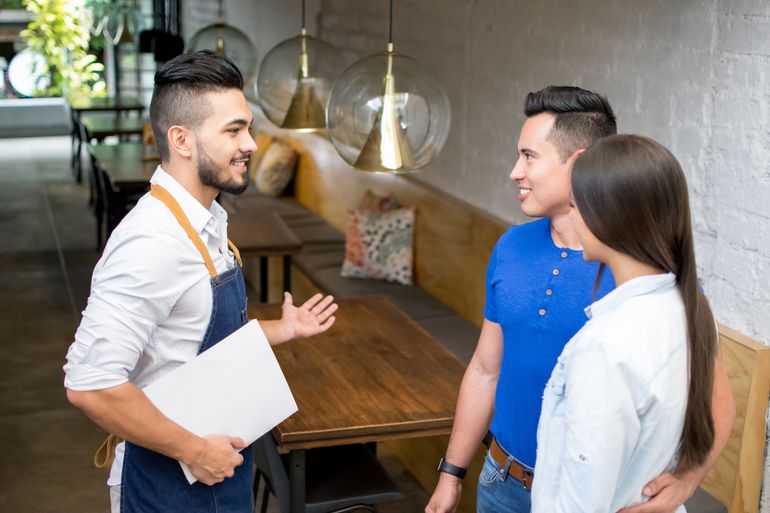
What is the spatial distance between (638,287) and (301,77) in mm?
2384

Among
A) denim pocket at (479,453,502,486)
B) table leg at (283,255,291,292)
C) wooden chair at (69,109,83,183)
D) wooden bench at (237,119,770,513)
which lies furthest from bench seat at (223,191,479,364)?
wooden chair at (69,109,83,183)

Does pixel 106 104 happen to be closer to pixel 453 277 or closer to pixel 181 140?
pixel 453 277

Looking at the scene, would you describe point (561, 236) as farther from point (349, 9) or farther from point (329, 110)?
point (349, 9)

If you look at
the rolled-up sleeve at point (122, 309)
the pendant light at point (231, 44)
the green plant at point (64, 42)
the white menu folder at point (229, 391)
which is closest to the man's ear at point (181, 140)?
the rolled-up sleeve at point (122, 309)

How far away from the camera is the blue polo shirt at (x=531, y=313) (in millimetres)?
1962

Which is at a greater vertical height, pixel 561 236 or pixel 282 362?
pixel 561 236

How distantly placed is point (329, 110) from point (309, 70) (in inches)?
29.9

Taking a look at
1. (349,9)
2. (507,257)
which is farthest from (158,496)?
(349,9)

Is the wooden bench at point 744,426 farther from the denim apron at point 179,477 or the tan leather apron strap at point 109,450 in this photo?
the tan leather apron strap at point 109,450

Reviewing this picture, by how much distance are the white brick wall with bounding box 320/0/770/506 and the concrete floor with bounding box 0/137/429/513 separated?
148 cm

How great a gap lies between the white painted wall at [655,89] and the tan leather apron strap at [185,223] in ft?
5.27

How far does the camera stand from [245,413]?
6.68 ft

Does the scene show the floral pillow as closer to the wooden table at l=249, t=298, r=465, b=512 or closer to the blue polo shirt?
the wooden table at l=249, t=298, r=465, b=512

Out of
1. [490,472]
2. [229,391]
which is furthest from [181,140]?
[490,472]
